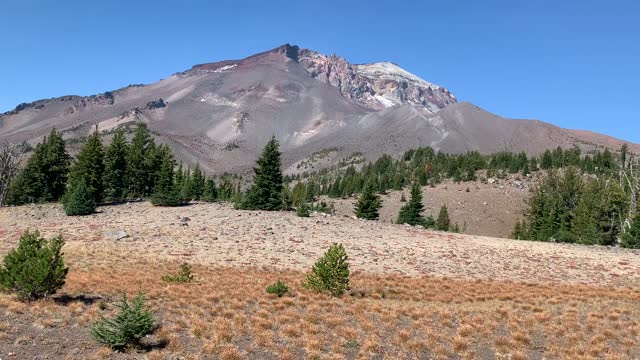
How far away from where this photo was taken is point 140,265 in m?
29.5

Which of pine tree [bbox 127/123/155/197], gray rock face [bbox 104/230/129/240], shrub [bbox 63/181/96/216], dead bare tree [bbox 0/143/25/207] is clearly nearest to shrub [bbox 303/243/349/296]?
gray rock face [bbox 104/230/129/240]

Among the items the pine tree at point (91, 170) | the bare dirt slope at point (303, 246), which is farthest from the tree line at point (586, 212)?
the pine tree at point (91, 170)

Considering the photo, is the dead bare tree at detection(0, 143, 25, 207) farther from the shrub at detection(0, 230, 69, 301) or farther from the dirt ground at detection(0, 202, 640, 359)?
the shrub at detection(0, 230, 69, 301)

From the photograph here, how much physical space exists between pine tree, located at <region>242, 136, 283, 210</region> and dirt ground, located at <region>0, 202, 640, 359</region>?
10.8 metres

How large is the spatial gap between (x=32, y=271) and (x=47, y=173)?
61.3 meters

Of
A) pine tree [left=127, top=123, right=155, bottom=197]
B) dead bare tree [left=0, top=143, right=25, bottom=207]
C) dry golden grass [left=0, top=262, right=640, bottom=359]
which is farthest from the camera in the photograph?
pine tree [left=127, top=123, right=155, bottom=197]

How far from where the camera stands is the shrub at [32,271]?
15859mm

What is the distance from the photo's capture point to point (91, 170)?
64.4 meters

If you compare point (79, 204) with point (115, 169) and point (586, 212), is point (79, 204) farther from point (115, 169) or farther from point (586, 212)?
point (586, 212)

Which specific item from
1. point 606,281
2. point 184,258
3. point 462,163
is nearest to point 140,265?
point 184,258

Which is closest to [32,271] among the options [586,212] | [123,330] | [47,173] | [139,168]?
[123,330]

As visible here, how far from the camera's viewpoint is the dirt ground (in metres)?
14.4

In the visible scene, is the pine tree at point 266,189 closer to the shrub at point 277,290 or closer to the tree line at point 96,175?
the tree line at point 96,175

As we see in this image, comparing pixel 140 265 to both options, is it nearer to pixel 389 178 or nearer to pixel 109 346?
pixel 109 346
